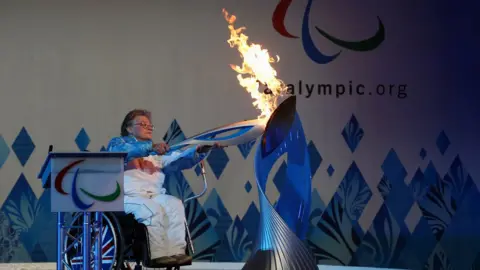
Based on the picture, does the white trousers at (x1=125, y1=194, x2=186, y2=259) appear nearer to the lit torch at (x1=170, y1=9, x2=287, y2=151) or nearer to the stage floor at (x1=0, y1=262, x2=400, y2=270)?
the lit torch at (x1=170, y1=9, x2=287, y2=151)

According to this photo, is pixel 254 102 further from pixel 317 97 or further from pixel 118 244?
pixel 317 97

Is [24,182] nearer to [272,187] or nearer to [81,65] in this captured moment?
[81,65]

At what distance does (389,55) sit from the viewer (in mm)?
7035

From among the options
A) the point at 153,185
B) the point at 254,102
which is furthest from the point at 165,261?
the point at 254,102

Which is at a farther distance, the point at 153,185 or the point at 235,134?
the point at 153,185

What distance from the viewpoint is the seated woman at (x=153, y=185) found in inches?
203

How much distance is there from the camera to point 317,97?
23.0ft

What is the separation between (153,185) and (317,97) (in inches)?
85.5

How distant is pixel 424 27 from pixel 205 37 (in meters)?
2.19

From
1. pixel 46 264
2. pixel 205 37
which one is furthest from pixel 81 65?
pixel 46 264

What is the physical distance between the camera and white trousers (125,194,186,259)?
512 centimetres

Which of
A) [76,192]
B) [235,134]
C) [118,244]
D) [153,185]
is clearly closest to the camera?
[76,192]

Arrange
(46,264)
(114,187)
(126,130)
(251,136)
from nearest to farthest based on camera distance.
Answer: (114,187) → (251,136) → (126,130) → (46,264)

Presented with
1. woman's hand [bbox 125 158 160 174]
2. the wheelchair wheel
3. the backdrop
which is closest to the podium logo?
the wheelchair wheel
